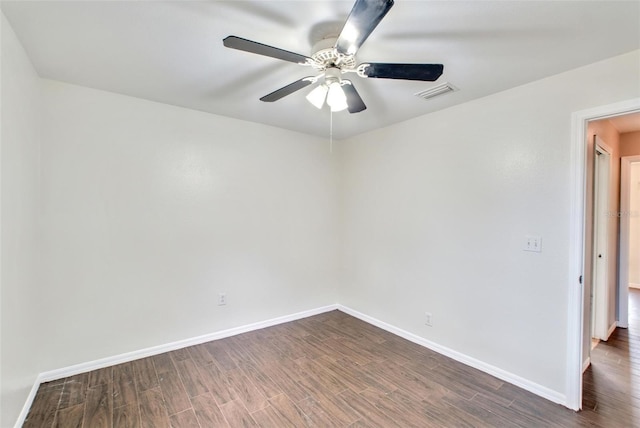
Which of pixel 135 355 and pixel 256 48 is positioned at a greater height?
pixel 256 48

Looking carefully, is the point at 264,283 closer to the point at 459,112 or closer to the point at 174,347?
the point at 174,347

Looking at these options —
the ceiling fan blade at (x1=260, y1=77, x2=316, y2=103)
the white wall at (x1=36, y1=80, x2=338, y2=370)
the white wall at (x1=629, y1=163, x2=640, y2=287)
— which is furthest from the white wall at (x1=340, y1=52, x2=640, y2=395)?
the white wall at (x1=629, y1=163, x2=640, y2=287)

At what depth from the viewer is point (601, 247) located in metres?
3.08

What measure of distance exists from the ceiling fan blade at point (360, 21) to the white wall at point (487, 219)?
1772 mm

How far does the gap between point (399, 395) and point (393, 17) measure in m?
2.58

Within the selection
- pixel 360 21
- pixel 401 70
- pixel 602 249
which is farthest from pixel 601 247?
pixel 360 21

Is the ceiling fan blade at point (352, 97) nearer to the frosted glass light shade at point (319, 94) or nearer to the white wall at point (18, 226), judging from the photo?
the frosted glass light shade at point (319, 94)

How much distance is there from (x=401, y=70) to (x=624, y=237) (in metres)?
3.78

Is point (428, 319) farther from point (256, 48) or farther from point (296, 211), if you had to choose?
point (256, 48)

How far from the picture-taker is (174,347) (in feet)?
9.71

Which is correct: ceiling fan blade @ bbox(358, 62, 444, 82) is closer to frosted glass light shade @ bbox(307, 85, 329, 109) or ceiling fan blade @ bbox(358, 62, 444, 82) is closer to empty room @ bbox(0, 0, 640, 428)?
empty room @ bbox(0, 0, 640, 428)

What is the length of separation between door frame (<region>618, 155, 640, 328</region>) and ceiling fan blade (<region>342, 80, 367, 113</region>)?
3.45m

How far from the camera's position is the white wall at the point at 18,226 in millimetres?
1652

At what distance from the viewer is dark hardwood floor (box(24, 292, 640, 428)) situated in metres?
2.00
